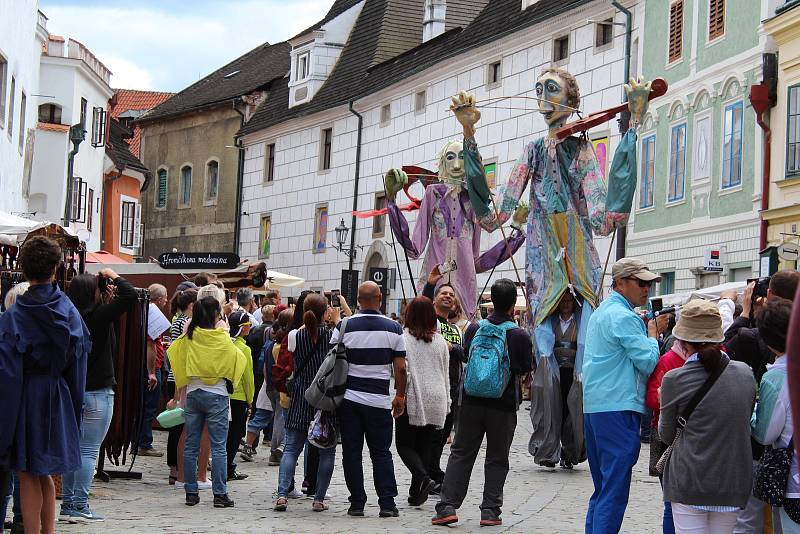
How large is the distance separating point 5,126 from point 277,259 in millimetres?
22913

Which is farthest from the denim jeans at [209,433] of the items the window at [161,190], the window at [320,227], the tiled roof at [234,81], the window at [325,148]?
the window at [161,190]

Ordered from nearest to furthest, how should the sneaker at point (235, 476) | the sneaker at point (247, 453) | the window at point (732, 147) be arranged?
the sneaker at point (235, 476)
the sneaker at point (247, 453)
the window at point (732, 147)

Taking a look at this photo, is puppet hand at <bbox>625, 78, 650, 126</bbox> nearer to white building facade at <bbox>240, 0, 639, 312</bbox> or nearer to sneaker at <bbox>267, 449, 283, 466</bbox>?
sneaker at <bbox>267, 449, 283, 466</bbox>

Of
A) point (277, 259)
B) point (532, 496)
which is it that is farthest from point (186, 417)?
point (277, 259)

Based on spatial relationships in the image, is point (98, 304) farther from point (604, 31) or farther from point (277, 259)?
point (277, 259)

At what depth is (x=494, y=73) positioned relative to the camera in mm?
37812

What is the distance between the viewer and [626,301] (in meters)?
8.49

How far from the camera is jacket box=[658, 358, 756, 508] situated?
6.93 metres

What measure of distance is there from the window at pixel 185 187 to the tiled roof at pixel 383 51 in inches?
188

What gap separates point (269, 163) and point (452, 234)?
3529 centimetres

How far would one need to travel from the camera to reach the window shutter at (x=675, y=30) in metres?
30.1

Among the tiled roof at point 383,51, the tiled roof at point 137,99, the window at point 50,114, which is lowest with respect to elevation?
the window at point 50,114

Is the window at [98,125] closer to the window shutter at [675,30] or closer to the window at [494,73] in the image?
the window at [494,73]

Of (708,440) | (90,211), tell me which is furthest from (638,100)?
(90,211)
